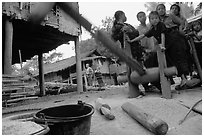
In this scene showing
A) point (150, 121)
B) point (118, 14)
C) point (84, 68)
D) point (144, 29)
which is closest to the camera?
point (150, 121)

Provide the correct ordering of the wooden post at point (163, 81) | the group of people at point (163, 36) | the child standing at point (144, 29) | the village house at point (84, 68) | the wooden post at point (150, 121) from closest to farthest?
the wooden post at point (150, 121) → the wooden post at point (163, 81) → the group of people at point (163, 36) → the child standing at point (144, 29) → the village house at point (84, 68)

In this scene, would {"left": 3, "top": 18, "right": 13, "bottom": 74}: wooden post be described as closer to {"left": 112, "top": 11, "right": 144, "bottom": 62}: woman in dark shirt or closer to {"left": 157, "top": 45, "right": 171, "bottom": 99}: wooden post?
{"left": 112, "top": 11, "right": 144, "bottom": 62}: woman in dark shirt

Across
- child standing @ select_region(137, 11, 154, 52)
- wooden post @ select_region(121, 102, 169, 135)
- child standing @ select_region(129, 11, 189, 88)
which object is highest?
child standing @ select_region(137, 11, 154, 52)

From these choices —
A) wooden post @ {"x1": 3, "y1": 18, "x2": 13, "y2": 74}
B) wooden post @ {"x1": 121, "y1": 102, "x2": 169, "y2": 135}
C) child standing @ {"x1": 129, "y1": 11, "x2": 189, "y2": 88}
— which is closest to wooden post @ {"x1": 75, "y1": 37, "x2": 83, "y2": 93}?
wooden post @ {"x1": 3, "y1": 18, "x2": 13, "y2": 74}

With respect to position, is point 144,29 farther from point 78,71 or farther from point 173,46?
point 78,71

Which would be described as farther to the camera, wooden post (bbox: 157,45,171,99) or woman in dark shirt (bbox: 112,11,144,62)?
woman in dark shirt (bbox: 112,11,144,62)

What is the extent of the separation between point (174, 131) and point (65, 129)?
168 cm

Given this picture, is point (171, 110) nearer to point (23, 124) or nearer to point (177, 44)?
point (177, 44)

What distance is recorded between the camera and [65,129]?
2.12 metres

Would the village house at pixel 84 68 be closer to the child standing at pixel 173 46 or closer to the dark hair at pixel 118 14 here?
the child standing at pixel 173 46

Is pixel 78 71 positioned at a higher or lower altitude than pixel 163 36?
lower

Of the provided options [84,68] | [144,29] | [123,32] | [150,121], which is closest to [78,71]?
[144,29]

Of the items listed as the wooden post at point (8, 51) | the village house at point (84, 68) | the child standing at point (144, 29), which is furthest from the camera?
the village house at point (84, 68)

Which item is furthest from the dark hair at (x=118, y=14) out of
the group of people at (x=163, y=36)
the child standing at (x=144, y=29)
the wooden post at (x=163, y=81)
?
→ the wooden post at (x=163, y=81)
